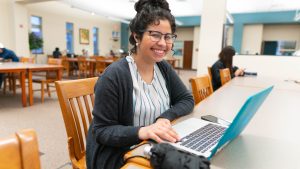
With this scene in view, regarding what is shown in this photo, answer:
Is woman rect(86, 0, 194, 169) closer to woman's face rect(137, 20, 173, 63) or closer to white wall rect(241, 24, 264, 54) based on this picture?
woman's face rect(137, 20, 173, 63)

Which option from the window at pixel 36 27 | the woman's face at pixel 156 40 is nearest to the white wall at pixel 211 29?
the woman's face at pixel 156 40

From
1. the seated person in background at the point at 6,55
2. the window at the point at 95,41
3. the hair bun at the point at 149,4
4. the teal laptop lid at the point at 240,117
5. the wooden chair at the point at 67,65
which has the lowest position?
the wooden chair at the point at 67,65

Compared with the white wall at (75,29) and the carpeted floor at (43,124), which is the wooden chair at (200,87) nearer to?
the carpeted floor at (43,124)

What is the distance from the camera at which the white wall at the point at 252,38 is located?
398 inches

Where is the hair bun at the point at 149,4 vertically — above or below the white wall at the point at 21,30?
below

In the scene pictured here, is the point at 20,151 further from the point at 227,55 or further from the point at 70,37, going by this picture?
the point at 70,37

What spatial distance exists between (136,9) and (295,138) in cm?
88

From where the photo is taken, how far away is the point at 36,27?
8.68 metres

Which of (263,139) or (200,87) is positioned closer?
(263,139)

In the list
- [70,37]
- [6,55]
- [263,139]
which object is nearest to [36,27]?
[70,37]

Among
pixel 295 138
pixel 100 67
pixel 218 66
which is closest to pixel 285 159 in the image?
pixel 295 138

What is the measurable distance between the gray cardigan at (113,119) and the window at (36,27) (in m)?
8.88

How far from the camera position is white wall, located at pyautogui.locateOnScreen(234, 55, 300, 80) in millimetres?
3727

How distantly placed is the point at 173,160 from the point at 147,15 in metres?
0.66
